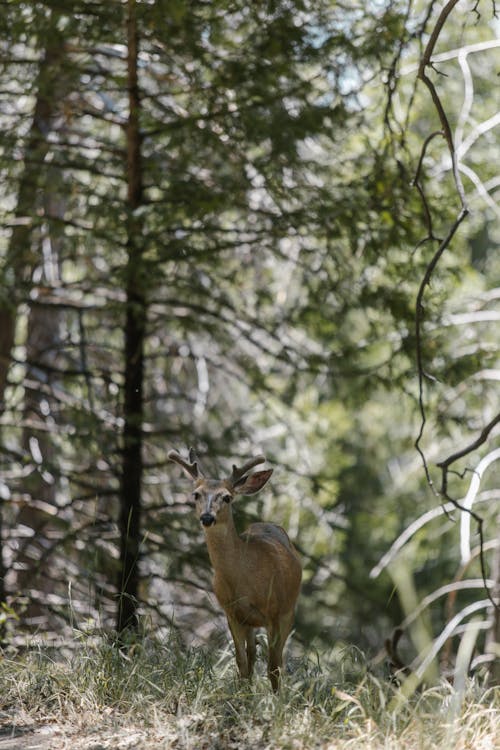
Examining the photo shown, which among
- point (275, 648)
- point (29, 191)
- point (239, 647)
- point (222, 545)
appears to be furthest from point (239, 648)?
point (29, 191)

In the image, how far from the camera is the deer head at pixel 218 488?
193 inches

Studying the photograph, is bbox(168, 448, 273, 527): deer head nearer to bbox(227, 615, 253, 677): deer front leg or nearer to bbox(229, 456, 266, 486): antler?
bbox(229, 456, 266, 486): antler

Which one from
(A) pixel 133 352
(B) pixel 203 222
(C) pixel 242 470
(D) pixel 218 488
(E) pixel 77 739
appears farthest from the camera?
(A) pixel 133 352

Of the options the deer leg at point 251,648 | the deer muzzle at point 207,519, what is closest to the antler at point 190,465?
the deer muzzle at point 207,519

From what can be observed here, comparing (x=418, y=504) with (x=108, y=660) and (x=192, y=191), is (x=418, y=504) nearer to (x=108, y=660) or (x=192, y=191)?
(x=192, y=191)

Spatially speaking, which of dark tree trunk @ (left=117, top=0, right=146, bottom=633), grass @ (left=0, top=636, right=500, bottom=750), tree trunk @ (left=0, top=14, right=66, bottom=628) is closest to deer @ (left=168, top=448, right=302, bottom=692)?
grass @ (left=0, top=636, right=500, bottom=750)

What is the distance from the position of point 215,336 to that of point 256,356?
3671 mm

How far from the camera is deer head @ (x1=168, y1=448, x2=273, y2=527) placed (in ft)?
16.1

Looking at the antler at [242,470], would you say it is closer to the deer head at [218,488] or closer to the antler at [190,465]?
the deer head at [218,488]

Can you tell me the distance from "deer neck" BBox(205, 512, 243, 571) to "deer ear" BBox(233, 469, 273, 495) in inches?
7.8

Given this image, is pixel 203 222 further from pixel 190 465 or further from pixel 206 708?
pixel 206 708

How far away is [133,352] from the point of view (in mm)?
8852

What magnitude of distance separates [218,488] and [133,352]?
3.99 m

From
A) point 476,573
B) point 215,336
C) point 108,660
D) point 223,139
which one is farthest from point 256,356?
point 108,660
